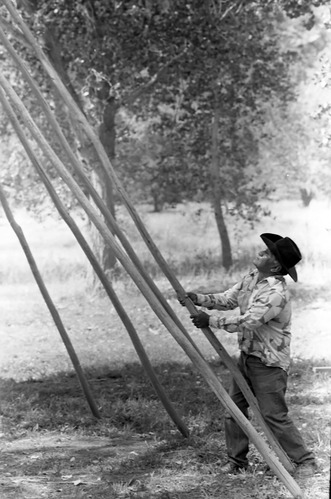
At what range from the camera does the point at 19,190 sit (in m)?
19.7

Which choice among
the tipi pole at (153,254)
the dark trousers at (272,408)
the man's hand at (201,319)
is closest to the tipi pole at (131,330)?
the tipi pole at (153,254)

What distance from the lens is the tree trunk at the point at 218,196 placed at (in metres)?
17.6

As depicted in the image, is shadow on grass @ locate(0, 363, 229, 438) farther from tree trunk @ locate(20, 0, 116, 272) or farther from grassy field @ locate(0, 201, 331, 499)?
tree trunk @ locate(20, 0, 116, 272)

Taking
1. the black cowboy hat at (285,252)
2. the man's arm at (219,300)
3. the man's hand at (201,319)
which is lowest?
the man's hand at (201,319)

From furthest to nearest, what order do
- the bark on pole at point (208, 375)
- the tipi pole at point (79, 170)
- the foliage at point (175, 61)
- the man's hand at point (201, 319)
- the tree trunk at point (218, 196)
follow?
1. the tree trunk at point (218, 196)
2. the foliage at point (175, 61)
3. the tipi pole at point (79, 170)
4. the man's hand at point (201, 319)
5. the bark on pole at point (208, 375)

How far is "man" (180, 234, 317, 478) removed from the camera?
16.5ft

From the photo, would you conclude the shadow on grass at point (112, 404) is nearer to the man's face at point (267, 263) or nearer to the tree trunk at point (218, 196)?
the man's face at point (267, 263)

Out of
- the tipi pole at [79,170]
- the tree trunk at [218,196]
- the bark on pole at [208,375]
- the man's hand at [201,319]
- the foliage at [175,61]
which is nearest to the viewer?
the bark on pole at [208,375]

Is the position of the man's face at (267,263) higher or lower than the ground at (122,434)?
higher

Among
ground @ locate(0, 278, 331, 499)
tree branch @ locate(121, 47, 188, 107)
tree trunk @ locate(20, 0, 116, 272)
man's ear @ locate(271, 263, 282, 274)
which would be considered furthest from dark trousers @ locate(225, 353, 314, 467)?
tree branch @ locate(121, 47, 188, 107)

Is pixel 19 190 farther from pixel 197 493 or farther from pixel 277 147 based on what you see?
pixel 197 493

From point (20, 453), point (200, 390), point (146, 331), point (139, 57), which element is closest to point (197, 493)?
point (20, 453)

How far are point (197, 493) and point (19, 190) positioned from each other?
50.5 feet

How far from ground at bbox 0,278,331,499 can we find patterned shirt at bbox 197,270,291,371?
78 centimetres
